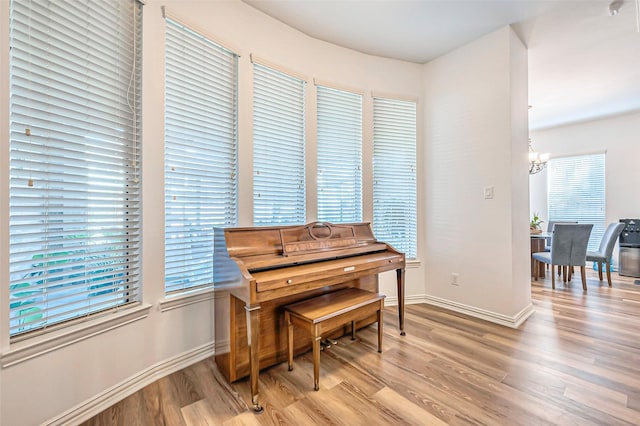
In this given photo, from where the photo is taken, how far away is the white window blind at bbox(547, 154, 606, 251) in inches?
208

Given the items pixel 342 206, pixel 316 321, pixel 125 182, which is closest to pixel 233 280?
pixel 316 321

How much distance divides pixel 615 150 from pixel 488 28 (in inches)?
177

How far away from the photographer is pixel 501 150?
8.91ft

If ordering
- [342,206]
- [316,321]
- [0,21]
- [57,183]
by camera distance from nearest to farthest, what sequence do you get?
[0,21] → [57,183] → [316,321] → [342,206]

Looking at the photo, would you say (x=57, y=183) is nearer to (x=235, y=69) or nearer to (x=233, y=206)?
(x=233, y=206)

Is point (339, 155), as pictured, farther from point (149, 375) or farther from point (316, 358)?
point (149, 375)

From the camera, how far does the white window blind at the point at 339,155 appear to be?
9.59 ft

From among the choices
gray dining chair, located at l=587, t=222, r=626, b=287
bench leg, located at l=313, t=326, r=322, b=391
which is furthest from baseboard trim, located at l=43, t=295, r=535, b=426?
gray dining chair, located at l=587, t=222, r=626, b=287

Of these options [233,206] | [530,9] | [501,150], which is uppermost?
[530,9]

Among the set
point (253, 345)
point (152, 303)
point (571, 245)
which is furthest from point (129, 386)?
point (571, 245)

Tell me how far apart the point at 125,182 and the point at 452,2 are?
2.89 meters

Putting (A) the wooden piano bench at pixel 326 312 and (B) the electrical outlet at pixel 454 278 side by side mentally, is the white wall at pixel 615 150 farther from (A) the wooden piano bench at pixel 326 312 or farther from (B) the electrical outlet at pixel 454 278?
(A) the wooden piano bench at pixel 326 312

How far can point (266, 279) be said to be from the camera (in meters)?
1.66

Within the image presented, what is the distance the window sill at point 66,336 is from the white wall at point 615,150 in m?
7.35
